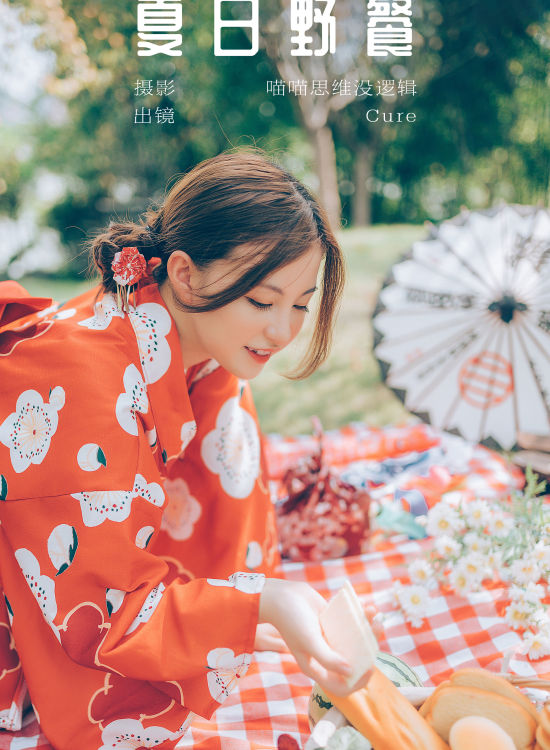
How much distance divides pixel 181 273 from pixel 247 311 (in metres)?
0.21

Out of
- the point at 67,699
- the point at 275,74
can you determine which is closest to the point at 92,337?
the point at 67,699

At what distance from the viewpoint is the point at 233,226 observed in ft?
5.13

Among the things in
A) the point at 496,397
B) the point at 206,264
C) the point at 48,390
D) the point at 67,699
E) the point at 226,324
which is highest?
the point at 206,264

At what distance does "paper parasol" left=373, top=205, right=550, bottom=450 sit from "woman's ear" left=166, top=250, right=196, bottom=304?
1.34 m

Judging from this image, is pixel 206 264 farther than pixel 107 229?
No

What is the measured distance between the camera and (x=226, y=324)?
1.62m

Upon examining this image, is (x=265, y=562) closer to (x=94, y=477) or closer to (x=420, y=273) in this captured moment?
(x=94, y=477)

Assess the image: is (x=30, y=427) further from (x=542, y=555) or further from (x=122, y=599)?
(x=542, y=555)

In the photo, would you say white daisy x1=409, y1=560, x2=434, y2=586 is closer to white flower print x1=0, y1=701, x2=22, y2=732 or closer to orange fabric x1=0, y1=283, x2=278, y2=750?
orange fabric x1=0, y1=283, x2=278, y2=750

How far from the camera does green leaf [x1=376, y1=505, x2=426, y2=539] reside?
102 inches

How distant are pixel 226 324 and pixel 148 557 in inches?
22.9

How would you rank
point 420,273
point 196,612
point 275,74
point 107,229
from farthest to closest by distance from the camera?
point 275,74 < point 420,273 < point 107,229 < point 196,612

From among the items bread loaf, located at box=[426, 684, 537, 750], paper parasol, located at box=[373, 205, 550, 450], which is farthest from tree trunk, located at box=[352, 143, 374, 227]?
bread loaf, located at box=[426, 684, 537, 750]

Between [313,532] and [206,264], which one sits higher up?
[206,264]
